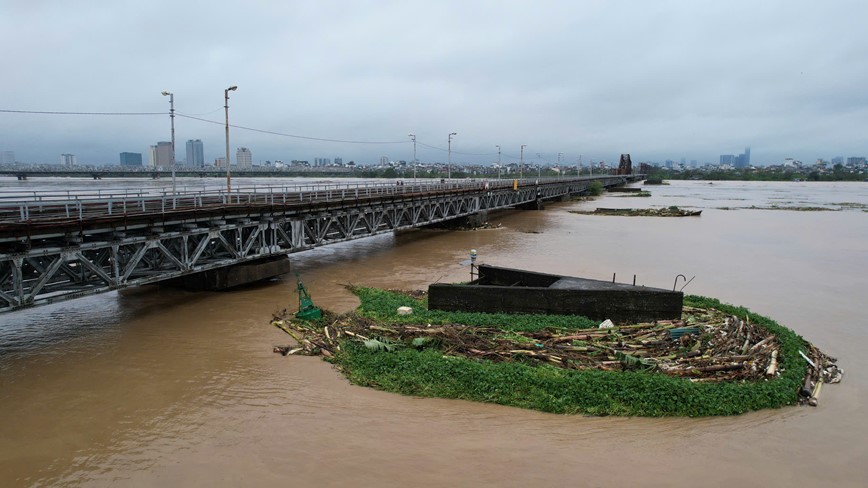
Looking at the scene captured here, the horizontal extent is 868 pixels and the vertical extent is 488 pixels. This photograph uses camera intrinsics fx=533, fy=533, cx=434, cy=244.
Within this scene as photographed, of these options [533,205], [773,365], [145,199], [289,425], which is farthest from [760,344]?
[533,205]

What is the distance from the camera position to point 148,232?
18578mm

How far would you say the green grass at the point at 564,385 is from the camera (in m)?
11.7

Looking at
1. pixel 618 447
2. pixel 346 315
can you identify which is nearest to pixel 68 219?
pixel 346 315

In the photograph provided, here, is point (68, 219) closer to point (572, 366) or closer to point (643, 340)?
point (572, 366)

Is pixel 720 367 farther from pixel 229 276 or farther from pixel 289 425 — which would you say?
pixel 229 276

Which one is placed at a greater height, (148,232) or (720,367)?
(148,232)

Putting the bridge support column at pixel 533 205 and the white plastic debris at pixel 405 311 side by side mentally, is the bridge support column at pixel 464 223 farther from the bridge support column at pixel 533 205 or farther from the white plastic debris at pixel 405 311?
the white plastic debris at pixel 405 311

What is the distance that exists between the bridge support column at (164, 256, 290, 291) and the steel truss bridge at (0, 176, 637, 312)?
415 millimetres

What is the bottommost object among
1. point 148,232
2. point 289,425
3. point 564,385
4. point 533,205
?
point 289,425

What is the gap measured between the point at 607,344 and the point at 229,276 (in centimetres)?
1588

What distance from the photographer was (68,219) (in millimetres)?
15656

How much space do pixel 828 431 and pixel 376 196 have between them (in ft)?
85.1

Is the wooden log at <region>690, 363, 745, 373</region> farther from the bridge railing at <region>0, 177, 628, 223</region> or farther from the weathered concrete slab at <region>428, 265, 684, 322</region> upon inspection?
the bridge railing at <region>0, 177, 628, 223</region>

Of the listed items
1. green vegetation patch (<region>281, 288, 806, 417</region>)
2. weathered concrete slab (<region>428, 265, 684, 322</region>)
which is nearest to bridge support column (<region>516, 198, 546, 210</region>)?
weathered concrete slab (<region>428, 265, 684, 322</region>)
